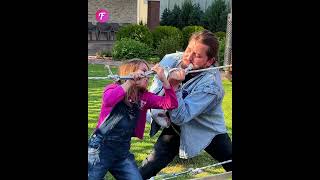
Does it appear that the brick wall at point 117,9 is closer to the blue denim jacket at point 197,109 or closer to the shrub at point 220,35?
the blue denim jacket at point 197,109

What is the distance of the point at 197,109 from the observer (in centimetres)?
274

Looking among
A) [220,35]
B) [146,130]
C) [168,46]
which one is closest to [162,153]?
[146,130]

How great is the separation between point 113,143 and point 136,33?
472 mm

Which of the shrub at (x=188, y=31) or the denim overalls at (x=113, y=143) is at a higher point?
the shrub at (x=188, y=31)

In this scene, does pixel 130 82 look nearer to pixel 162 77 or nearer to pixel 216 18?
pixel 162 77

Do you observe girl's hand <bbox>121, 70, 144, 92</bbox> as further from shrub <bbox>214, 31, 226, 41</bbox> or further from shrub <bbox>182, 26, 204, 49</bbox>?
shrub <bbox>214, 31, 226, 41</bbox>

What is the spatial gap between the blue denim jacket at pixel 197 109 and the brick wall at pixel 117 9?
9.1 inches

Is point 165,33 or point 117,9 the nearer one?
point 117,9

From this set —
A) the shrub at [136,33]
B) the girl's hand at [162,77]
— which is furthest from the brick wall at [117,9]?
the girl's hand at [162,77]

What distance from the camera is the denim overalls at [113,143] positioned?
2.61 meters

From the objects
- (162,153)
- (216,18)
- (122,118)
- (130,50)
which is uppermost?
(216,18)
